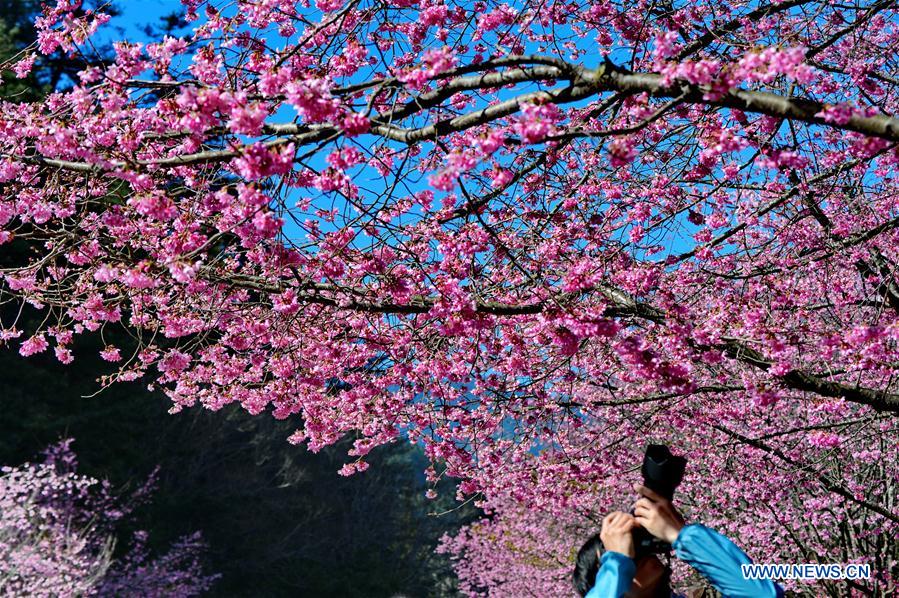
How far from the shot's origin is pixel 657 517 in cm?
220

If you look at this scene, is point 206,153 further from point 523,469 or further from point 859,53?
point 523,469

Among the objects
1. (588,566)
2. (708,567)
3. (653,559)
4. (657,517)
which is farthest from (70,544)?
(708,567)

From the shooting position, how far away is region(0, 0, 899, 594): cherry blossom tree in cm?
345

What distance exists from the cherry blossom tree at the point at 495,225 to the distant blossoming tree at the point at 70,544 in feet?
22.9

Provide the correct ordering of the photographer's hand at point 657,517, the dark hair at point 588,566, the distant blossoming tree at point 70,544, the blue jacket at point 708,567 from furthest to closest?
the distant blossoming tree at point 70,544
the dark hair at point 588,566
the photographer's hand at point 657,517
the blue jacket at point 708,567

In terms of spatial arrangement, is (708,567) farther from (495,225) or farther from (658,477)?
(495,225)

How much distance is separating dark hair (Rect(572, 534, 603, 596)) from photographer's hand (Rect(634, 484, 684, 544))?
0.74 ft

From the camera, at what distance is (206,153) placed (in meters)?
3.62

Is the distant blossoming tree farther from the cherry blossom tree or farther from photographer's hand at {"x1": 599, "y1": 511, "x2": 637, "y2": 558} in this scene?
photographer's hand at {"x1": 599, "y1": 511, "x2": 637, "y2": 558}

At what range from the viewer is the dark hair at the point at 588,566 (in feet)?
7.91

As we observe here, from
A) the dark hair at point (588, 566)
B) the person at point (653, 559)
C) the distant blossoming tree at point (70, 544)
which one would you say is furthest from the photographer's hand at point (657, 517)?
the distant blossoming tree at point (70, 544)

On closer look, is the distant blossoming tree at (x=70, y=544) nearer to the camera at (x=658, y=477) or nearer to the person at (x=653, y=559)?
the person at (x=653, y=559)

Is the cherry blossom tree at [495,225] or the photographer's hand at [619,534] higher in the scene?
the cherry blossom tree at [495,225]

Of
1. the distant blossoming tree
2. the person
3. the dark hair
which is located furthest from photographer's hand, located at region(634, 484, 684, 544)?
the distant blossoming tree
